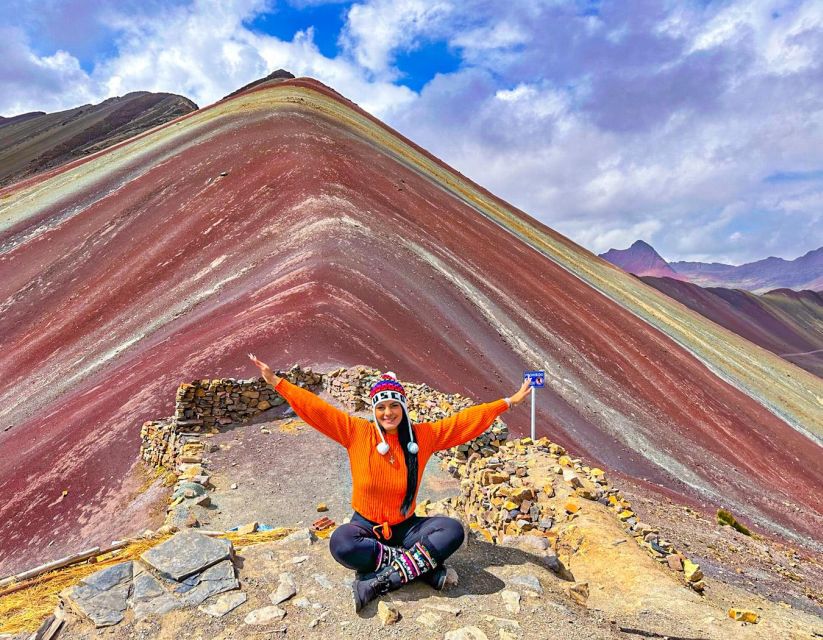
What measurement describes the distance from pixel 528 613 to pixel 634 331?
3274cm

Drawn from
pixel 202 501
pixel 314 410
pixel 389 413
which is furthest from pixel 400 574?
pixel 202 501

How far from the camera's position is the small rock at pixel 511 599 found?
12.6ft

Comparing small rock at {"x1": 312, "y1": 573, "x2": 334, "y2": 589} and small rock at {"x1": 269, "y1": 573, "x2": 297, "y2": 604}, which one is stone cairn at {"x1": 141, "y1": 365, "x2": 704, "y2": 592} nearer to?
small rock at {"x1": 312, "y1": 573, "x2": 334, "y2": 589}

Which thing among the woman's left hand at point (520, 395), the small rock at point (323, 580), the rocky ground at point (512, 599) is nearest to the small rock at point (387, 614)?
the rocky ground at point (512, 599)

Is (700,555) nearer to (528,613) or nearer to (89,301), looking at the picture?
(528,613)

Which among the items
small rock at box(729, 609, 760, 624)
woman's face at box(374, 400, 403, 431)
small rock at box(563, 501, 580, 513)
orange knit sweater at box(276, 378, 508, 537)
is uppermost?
woman's face at box(374, 400, 403, 431)

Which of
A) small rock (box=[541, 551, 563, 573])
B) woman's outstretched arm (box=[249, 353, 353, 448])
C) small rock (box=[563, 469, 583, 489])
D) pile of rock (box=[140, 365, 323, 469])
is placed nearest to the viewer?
woman's outstretched arm (box=[249, 353, 353, 448])

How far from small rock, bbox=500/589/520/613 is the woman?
465mm

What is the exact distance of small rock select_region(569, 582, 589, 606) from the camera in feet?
14.9

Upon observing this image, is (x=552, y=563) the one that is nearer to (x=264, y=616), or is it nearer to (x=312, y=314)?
(x=264, y=616)

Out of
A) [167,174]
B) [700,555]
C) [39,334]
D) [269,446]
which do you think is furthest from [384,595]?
[167,174]

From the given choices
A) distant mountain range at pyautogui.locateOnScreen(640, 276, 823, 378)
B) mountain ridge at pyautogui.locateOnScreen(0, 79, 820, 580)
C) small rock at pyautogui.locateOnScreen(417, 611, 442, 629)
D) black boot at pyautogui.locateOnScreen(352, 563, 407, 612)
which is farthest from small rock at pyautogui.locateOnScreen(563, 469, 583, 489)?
distant mountain range at pyautogui.locateOnScreen(640, 276, 823, 378)

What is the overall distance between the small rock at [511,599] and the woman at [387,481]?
0.47m

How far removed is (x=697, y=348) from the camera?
1617 inches
